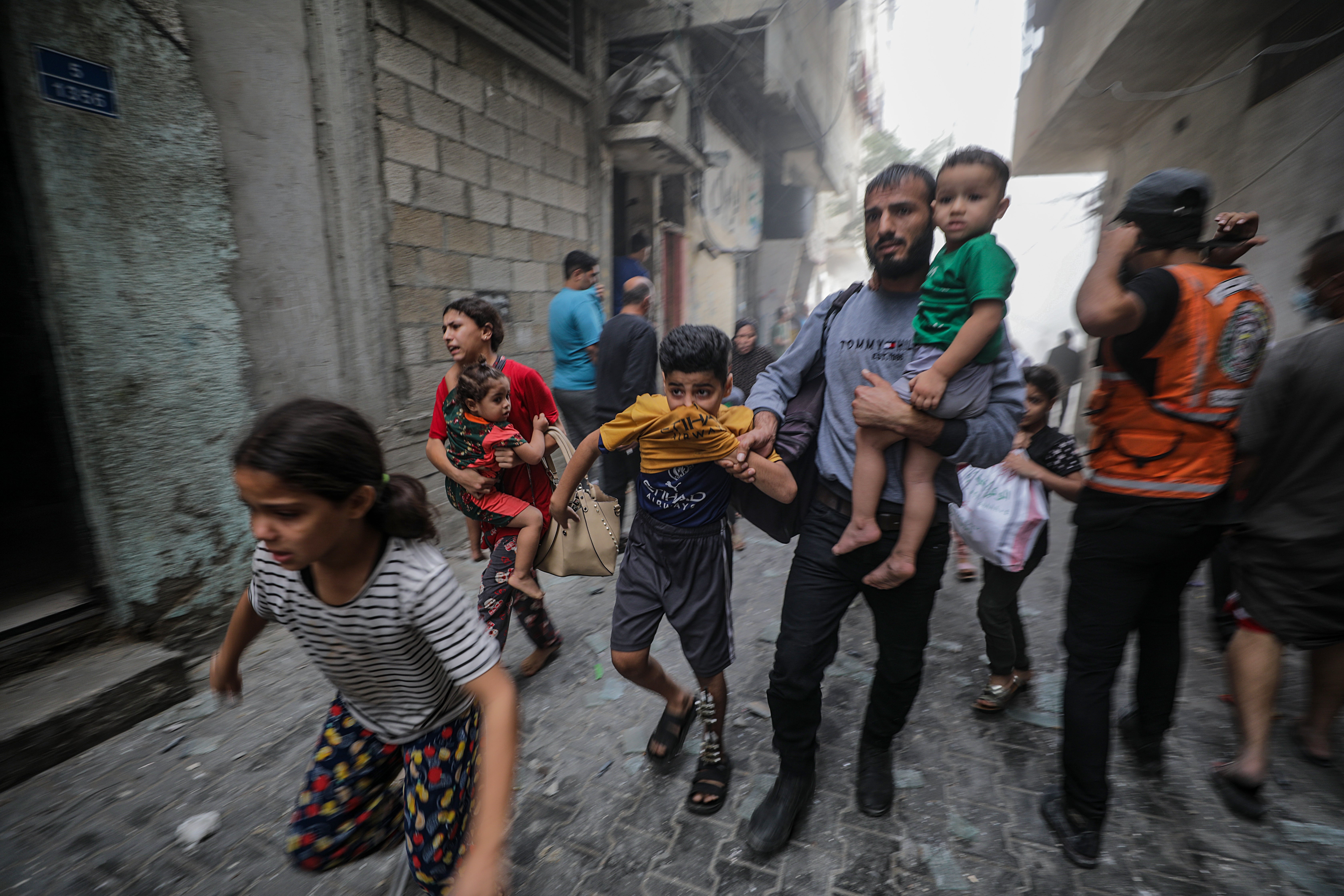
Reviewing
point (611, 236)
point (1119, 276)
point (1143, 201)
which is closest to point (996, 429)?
point (1119, 276)

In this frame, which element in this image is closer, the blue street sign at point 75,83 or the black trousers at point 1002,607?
the blue street sign at point 75,83

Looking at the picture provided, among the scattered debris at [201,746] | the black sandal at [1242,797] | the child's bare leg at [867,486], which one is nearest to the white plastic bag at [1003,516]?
the child's bare leg at [867,486]

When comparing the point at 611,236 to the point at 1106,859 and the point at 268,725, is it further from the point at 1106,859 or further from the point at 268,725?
the point at 1106,859

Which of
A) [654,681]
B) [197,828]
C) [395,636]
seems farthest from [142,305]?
[654,681]

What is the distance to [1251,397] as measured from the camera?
7.29 ft

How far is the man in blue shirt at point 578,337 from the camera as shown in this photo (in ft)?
16.5

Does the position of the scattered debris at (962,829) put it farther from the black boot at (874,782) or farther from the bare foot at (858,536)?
the bare foot at (858,536)

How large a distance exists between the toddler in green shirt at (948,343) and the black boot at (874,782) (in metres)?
0.81

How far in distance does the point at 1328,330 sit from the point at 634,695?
3.29m

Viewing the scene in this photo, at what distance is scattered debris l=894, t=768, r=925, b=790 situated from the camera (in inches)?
97.0

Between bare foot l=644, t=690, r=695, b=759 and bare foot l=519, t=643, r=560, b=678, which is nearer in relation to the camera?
bare foot l=644, t=690, r=695, b=759

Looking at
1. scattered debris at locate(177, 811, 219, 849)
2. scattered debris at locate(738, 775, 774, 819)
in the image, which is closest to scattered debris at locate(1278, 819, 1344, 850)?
scattered debris at locate(738, 775, 774, 819)

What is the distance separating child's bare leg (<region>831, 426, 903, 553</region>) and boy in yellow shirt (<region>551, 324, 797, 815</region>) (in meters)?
0.22

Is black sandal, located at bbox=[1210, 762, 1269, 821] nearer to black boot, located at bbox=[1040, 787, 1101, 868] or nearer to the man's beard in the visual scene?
black boot, located at bbox=[1040, 787, 1101, 868]
